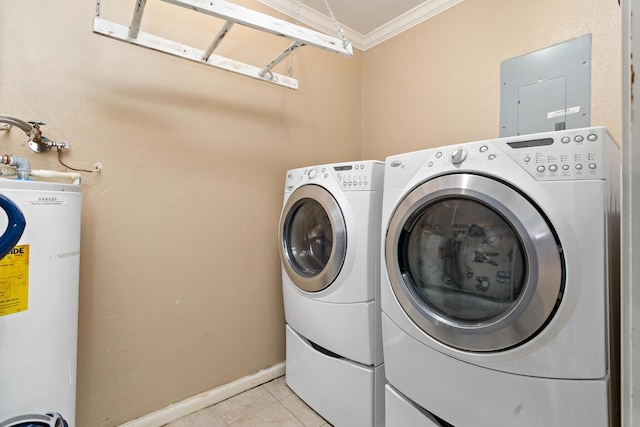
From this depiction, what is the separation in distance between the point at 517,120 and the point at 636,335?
1410mm

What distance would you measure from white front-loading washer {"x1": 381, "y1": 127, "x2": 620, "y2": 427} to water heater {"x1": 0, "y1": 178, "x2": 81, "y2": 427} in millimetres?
1121

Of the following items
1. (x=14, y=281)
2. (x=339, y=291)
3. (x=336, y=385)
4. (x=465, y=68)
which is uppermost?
(x=465, y=68)

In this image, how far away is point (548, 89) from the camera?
1344 mm

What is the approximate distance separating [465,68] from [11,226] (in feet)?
6.85

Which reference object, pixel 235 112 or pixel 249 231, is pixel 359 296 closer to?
pixel 249 231

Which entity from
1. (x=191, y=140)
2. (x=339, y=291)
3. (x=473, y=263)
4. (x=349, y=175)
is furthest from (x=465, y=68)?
(x=191, y=140)

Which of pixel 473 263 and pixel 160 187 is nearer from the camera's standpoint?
pixel 473 263

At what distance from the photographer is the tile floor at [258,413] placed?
1400mm

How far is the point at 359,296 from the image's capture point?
4.02 feet

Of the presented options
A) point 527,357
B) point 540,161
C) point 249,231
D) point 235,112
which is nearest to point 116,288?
point 249,231

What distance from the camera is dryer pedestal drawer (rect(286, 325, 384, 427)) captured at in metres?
1.23

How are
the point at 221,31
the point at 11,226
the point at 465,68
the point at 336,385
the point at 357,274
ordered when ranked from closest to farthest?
the point at 11,226
the point at 221,31
the point at 357,274
the point at 336,385
the point at 465,68

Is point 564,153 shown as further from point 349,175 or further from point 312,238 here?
point 312,238

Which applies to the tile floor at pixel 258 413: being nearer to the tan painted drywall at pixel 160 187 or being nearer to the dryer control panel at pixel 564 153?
the tan painted drywall at pixel 160 187
